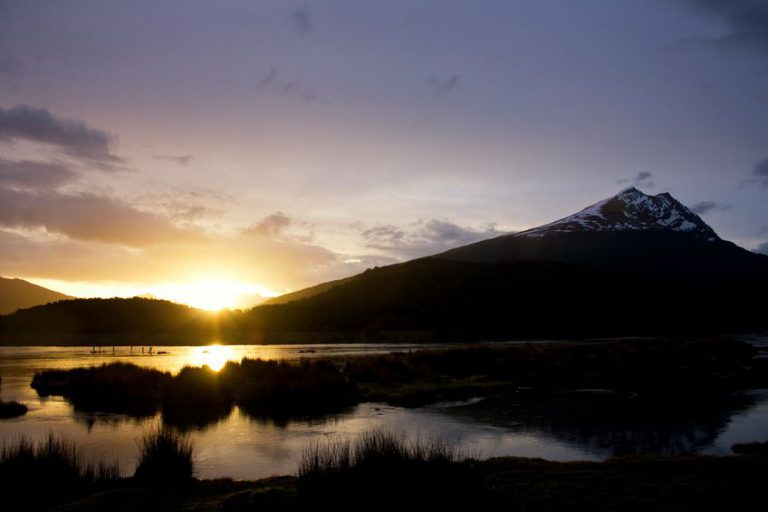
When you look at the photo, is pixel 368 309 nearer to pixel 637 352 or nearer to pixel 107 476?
pixel 637 352

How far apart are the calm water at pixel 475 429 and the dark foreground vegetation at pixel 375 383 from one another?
199cm

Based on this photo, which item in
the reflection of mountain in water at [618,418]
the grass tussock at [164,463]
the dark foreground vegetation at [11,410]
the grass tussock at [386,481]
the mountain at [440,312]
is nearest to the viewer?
Answer: the grass tussock at [386,481]

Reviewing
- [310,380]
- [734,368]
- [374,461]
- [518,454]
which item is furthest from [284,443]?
[734,368]

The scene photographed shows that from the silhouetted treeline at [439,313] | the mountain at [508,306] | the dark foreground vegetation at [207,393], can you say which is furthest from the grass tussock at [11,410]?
the mountain at [508,306]

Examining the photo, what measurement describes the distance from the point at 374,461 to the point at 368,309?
14671cm

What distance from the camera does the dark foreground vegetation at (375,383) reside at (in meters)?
30.3

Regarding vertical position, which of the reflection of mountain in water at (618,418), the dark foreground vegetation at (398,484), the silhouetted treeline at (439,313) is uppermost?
the silhouetted treeline at (439,313)

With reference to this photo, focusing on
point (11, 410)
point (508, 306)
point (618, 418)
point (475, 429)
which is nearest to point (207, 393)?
point (11, 410)

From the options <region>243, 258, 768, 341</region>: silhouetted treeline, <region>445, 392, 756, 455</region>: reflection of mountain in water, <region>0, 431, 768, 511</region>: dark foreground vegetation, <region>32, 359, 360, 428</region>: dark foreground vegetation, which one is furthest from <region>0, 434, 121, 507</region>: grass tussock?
<region>243, 258, 768, 341</region>: silhouetted treeline

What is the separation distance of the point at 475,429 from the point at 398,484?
1248cm

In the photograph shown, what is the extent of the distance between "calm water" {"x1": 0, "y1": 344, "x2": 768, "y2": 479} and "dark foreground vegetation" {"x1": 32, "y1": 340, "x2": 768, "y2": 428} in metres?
1.99

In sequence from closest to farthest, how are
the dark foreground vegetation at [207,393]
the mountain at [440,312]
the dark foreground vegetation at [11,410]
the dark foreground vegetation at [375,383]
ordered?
the dark foreground vegetation at [11,410], the dark foreground vegetation at [207,393], the dark foreground vegetation at [375,383], the mountain at [440,312]

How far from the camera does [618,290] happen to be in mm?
160875

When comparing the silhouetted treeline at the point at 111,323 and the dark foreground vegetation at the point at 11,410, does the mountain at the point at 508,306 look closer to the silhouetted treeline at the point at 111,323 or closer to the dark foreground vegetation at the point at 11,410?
the silhouetted treeline at the point at 111,323
